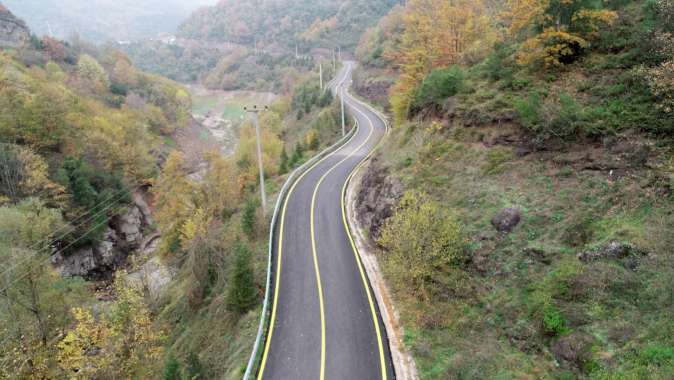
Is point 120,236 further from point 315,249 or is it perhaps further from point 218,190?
point 315,249

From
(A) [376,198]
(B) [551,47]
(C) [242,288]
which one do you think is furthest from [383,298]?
(B) [551,47]

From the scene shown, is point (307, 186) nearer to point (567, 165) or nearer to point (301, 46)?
point (567, 165)

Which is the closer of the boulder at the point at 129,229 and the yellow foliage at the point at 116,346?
the yellow foliage at the point at 116,346

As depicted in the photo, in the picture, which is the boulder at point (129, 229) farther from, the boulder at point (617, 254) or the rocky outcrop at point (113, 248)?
the boulder at point (617, 254)

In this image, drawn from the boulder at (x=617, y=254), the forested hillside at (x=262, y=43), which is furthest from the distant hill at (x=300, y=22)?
the boulder at (x=617, y=254)

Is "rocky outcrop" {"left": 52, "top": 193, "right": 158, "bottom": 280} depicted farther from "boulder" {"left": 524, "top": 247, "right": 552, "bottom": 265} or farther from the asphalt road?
"boulder" {"left": 524, "top": 247, "right": 552, "bottom": 265}

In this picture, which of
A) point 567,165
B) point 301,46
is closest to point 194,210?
point 567,165

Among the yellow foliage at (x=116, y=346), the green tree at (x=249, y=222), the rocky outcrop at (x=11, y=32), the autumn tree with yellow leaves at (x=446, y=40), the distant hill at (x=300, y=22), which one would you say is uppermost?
the distant hill at (x=300, y=22)
